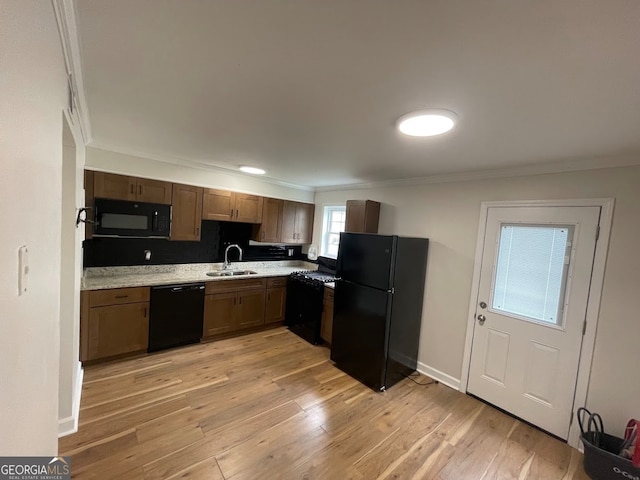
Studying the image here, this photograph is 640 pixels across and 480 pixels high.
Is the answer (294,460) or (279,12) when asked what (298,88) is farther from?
(294,460)

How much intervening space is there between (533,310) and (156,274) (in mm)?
4247

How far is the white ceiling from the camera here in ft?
2.95

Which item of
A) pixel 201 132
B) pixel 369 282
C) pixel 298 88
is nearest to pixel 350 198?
pixel 369 282

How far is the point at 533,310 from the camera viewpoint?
2.45 meters

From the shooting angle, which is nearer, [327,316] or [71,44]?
[71,44]

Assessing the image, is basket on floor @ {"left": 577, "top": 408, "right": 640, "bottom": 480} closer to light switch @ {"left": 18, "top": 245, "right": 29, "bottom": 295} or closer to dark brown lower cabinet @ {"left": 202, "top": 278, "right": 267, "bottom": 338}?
light switch @ {"left": 18, "top": 245, "right": 29, "bottom": 295}

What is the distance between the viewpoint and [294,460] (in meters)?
1.88

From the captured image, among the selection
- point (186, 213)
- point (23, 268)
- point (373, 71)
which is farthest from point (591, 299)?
point (186, 213)

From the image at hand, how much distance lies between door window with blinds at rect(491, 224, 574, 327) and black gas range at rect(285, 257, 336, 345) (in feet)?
6.54

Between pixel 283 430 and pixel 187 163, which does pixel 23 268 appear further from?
pixel 187 163

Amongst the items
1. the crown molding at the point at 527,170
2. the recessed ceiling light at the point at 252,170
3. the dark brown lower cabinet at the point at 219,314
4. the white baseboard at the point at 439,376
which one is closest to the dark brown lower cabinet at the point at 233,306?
the dark brown lower cabinet at the point at 219,314

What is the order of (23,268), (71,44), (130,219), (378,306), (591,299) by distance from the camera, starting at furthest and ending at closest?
(130,219) < (378,306) < (591,299) < (71,44) < (23,268)

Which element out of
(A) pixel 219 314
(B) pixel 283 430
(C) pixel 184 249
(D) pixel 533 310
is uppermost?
(C) pixel 184 249

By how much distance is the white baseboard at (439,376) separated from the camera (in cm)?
293
